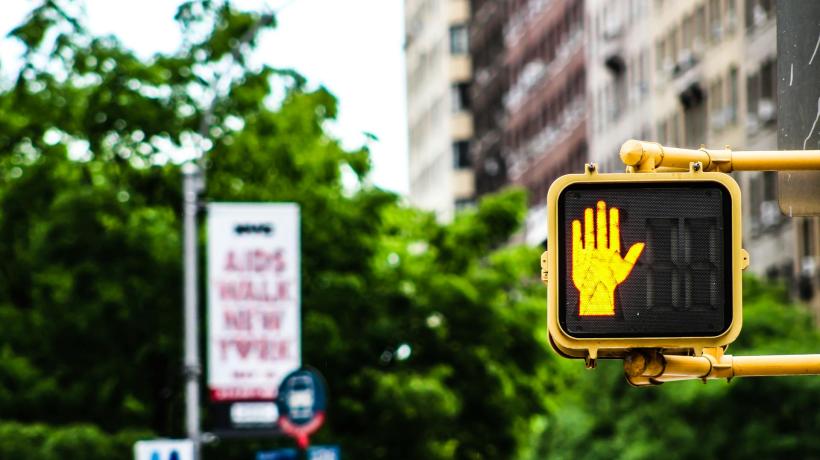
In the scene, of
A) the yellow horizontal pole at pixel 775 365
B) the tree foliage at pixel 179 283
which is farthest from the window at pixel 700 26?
the yellow horizontal pole at pixel 775 365

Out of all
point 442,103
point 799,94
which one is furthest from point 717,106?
point 799,94

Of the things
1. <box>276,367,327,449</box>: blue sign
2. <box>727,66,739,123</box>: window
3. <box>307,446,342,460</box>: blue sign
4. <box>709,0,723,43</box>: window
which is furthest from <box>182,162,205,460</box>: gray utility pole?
<box>709,0,723,43</box>: window

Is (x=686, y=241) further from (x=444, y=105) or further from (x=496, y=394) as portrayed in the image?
(x=444, y=105)

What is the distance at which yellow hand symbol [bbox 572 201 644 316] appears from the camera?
621 centimetres

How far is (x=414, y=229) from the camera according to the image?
42.3m

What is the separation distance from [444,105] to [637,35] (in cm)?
5148

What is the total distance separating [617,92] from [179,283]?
62.3 m

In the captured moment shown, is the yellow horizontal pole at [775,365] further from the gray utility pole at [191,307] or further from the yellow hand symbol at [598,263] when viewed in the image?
the gray utility pole at [191,307]

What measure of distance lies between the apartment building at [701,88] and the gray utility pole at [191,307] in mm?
32645

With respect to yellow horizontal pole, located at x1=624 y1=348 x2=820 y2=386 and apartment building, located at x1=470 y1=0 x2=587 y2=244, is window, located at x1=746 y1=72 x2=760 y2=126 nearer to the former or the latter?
apartment building, located at x1=470 y1=0 x2=587 y2=244

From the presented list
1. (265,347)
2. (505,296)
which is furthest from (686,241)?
(505,296)

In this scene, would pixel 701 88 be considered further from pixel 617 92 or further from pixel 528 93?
pixel 528 93

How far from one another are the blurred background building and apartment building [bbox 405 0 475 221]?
34 cm

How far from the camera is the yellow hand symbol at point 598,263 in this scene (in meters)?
6.21
